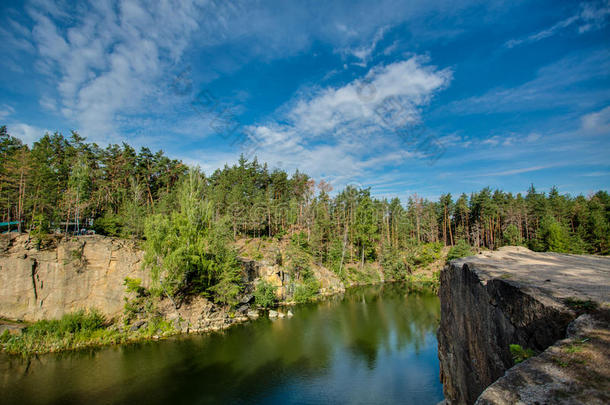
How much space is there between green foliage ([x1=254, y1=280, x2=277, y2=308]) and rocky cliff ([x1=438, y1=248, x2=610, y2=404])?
25.4m

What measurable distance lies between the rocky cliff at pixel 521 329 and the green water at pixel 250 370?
865 cm

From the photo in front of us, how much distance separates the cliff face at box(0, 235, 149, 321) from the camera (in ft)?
74.5

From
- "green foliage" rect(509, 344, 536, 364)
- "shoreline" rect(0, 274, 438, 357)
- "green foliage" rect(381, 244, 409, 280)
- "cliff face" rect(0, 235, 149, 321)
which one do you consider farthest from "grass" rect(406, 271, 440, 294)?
"green foliage" rect(509, 344, 536, 364)

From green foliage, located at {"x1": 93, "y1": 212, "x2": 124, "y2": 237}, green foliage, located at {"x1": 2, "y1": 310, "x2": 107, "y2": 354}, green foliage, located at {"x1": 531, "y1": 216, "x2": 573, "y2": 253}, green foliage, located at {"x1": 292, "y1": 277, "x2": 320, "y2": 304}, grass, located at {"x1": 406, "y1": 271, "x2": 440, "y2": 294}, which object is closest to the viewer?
green foliage, located at {"x1": 2, "y1": 310, "x2": 107, "y2": 354}

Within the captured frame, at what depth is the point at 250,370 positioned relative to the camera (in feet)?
59.1

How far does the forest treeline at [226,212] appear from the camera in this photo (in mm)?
27406

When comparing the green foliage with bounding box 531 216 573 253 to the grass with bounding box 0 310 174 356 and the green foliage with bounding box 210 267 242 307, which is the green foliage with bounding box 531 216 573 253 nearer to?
the green foliage with bounding box 210 267 242 307

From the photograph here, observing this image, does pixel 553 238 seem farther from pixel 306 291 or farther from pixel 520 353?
pixel 520 353

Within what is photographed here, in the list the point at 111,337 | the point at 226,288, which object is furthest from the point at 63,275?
the point at 226,288

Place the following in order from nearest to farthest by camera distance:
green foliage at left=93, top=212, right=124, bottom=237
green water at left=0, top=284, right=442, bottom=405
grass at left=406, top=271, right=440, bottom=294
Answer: green water at left=0, top=284, right=442, bottom=405 → green foliage at left=93, top=212, right=124, bottom=237 → grass at left=406, top=271, right=440, bottom=294

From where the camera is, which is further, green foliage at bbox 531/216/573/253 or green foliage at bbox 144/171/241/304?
green foliage at bbox 531/216/573/253

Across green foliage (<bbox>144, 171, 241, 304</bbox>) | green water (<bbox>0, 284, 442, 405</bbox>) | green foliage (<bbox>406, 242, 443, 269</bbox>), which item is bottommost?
green water (<bbox>0, 284, 442, 405</bbox>)

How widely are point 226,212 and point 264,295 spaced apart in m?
19.2

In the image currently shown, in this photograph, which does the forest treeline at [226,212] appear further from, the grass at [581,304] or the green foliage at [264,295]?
the grass at [581,304]
